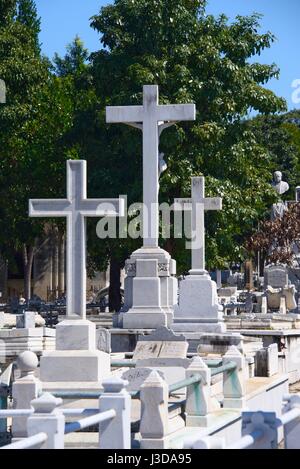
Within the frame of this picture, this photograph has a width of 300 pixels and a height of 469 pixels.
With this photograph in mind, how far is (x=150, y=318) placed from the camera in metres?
22.4

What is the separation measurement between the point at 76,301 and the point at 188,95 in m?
20.1

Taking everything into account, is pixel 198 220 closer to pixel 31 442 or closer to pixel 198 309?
pixel 198 309

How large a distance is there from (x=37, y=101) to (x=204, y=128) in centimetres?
993

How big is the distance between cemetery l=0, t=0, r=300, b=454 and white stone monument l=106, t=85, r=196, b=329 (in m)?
0.03

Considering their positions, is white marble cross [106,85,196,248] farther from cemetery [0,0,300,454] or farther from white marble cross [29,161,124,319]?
white marble cross [29,161,124,319]

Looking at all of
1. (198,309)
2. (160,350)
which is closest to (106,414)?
(160,350)

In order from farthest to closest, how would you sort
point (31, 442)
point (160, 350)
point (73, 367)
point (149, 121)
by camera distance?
1. point (149, 121)
2. point (160, 350)
3. point (73, 367)
4. point (31, 442)

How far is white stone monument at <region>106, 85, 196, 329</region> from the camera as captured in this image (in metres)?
22.0

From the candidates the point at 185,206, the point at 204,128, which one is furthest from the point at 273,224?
the point at 185,206

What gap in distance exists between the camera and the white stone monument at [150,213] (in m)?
22.0

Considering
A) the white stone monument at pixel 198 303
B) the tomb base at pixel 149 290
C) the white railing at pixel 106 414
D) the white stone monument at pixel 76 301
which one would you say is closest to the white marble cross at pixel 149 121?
the tomb base at pixel 149 290

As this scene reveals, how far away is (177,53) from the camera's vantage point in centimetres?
3509

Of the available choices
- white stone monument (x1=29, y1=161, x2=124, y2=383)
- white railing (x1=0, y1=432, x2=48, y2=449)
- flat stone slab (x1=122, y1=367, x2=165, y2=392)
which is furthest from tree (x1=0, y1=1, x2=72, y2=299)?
white railing (x1=0, y1=432, x2=48, y2=449)
